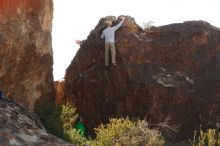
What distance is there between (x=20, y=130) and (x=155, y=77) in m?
9.11

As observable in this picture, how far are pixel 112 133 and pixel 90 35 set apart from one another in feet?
23.9

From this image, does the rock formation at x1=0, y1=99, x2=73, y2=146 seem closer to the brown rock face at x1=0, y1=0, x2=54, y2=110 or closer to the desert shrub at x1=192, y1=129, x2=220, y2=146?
the brown rock face at x1=0, y1=0, x2=54, y2=110

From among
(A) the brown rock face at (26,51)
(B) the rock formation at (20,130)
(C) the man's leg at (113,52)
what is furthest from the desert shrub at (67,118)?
(B) the rock formation at (20,130)

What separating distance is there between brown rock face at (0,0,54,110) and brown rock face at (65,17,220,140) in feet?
9.10

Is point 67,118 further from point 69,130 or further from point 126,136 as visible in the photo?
point 126,136

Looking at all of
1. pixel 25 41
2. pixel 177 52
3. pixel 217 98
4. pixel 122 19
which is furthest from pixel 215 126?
pixel 25 41

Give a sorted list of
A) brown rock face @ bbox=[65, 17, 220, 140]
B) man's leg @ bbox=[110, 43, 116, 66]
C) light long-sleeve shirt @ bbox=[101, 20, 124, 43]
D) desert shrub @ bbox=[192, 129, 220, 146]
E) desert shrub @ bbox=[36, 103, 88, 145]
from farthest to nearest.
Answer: light long-sleeve shirt @ bbox=[101, 20, 124, 43] < man's leg @ bbox=[110, 43, 116, 66] < brown rock face @ bbox=[65, 17, 220, 140] < desert shrub @ bbox=[192, 129, 220, 146] < desert shrub @ bbox=[36, 103, 88, 145]

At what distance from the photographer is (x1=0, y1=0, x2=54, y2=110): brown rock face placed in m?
12.2

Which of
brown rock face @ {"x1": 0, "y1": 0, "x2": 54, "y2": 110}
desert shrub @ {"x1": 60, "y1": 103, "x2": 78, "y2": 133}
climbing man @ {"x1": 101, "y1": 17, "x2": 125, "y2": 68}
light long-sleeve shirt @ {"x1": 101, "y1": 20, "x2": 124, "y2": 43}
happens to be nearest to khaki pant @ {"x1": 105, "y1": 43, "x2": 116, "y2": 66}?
climbing man @ {"x1": 101, "y1": 17, "x2": 125, "y2": 68}

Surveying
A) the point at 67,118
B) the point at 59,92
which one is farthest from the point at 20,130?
the point at 59,92

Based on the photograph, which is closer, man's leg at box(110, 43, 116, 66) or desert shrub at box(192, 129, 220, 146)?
desert shrub at box(192, 129, 220, 146)

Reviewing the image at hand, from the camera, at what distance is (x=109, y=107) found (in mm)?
17016

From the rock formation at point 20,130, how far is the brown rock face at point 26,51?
3198 mm

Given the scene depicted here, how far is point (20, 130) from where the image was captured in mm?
→ 7922
